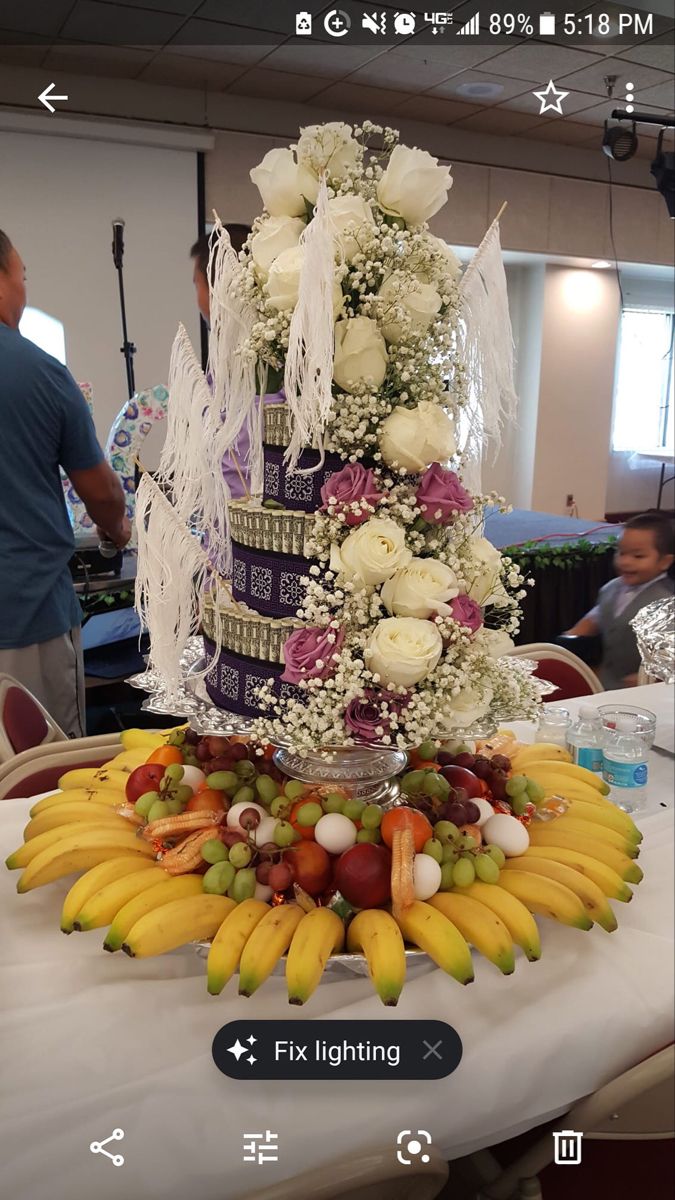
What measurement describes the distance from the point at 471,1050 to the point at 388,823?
24 cm

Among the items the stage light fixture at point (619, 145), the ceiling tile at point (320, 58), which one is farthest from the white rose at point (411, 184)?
the ceiling tile at point (320, 58)

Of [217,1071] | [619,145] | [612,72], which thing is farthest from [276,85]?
[217,1071]

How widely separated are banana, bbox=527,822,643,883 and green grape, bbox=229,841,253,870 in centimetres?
35

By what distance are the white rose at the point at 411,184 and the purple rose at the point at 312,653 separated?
1.55 feet

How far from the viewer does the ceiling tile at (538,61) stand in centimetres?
365

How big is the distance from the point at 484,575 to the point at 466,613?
72 millimetres

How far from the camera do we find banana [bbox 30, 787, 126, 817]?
3.63ft

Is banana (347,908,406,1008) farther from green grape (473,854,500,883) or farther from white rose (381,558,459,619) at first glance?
white rose (381,558,459,619)

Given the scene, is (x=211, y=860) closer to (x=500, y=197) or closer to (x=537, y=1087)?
(x=537, y=1087)

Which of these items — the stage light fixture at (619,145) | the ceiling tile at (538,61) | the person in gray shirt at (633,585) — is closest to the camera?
the person in gray shirt at (633,585)

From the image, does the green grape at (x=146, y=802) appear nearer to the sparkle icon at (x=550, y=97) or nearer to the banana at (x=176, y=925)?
the banana at (x=176, y=925)

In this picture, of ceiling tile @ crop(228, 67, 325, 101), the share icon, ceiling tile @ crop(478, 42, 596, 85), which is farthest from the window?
the share icon

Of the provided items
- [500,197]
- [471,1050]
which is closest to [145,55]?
[500,197]

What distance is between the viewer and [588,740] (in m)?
1.42
